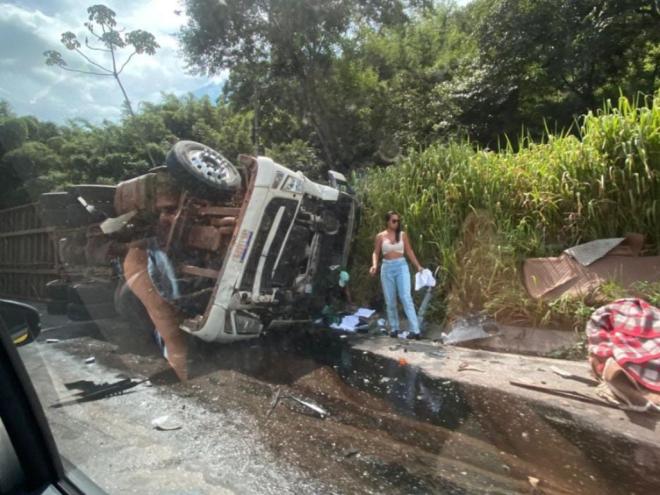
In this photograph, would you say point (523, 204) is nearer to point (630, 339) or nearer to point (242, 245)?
point (630, 339)

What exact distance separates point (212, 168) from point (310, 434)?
2997mm

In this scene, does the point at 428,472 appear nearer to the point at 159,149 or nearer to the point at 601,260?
the point at 601,260

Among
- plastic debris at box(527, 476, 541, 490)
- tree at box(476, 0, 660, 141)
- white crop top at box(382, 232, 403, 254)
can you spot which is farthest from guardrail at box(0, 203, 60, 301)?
tree at box(476, 0, 660, 141)

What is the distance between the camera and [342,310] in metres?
6.48

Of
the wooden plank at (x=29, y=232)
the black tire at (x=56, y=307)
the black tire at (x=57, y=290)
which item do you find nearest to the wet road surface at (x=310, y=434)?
the black tire at (x=57, y=290)

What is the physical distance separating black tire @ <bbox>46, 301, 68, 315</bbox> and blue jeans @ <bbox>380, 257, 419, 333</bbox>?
472 centimetres

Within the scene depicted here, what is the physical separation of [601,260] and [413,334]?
2.18m

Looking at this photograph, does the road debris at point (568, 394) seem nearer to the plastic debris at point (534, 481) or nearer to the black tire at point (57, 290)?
the plastic debris at point (534, 481)

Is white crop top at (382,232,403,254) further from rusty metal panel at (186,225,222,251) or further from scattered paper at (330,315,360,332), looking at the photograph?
rusty metal panel at (186,225,222,251)

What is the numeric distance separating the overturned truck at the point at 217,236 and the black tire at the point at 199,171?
0.04ft

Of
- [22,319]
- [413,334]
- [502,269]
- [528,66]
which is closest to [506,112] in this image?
[528,66]

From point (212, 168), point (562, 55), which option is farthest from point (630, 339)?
point (562, 55)

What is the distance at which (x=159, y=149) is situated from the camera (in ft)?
35.1

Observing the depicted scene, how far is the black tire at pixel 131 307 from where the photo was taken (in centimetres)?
498
